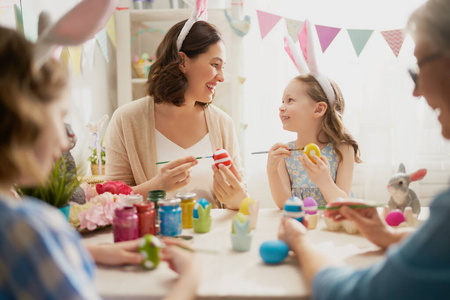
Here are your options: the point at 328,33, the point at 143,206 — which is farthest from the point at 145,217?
the point at 328,33

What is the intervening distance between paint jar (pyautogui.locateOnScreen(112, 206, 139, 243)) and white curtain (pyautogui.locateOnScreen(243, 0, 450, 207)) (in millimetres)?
1973

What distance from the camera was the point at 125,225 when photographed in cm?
100

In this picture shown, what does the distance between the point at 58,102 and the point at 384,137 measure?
8.74ft

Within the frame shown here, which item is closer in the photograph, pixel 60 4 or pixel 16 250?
pixel 16 250

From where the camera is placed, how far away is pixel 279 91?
295 cm

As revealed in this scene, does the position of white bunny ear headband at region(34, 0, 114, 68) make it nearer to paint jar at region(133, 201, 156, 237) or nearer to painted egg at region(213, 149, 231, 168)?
paint jar at region(133, 201, 156, 237)

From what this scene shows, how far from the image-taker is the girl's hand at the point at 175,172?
1446 mm

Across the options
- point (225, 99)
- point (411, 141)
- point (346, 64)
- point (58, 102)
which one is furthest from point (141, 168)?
point (411, 141)

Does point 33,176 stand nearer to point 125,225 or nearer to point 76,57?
point 125,225

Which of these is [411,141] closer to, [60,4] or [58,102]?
[60,4]

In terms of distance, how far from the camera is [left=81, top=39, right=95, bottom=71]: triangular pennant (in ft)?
8.14

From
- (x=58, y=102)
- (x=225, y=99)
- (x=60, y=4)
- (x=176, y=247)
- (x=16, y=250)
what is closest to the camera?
(x=16, y=250)

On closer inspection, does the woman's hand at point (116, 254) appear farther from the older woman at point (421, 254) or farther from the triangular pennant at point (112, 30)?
the triangular pennant at point (112, 30)

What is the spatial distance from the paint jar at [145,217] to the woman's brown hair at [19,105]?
0.44 meters
